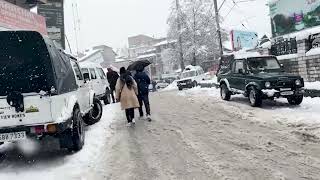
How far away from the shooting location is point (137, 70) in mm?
13438

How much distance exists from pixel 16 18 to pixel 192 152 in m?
16.3

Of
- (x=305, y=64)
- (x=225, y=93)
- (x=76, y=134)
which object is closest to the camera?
(x=76, y=134)

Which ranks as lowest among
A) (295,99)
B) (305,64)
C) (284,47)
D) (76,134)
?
(295,99)

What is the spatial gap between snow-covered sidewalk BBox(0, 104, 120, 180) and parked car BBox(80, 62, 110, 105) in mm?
7619

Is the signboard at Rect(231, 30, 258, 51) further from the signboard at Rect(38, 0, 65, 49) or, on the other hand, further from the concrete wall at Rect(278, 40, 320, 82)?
the concrete wall at Rect(278, 40, 320, 82)

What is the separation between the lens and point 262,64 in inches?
622

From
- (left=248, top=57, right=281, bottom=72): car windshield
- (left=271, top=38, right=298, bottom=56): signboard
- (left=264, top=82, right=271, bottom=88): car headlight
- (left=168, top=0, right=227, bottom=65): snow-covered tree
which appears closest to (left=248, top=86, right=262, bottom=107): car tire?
(left=264, top=82, right=271, bottom=88): car headlight

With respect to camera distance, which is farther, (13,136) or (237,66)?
(237,66)

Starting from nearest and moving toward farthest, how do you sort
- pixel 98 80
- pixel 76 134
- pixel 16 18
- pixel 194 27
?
pixel 76 134, pixel 98 80, pixel 16 18, pixel 194 27

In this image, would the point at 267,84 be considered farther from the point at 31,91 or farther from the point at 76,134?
the point at 31,91

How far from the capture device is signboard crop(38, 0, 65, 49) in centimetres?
3769

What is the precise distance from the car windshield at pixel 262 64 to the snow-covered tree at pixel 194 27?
41074mm

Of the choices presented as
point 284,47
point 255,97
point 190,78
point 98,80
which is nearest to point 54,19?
point 190,78

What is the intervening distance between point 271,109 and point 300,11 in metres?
A: 11.7
